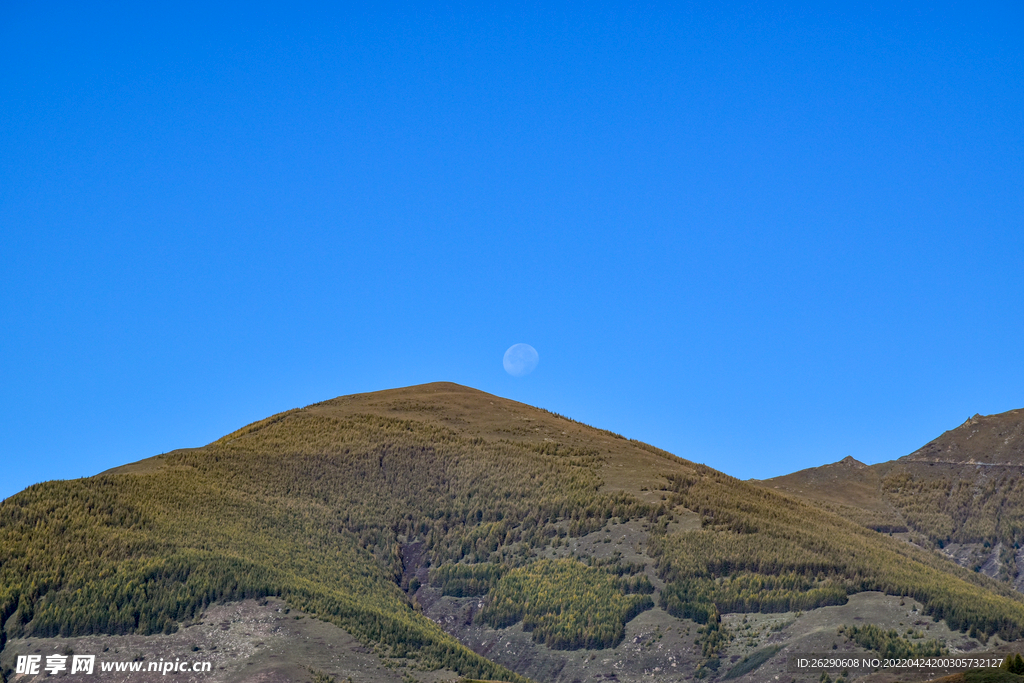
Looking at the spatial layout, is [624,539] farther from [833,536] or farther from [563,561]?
[833,536]

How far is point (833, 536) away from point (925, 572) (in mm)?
8725

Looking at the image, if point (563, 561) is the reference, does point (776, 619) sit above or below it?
below

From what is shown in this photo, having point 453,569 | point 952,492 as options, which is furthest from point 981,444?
point 453,569

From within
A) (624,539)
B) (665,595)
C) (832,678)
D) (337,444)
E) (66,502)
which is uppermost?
(337,444)

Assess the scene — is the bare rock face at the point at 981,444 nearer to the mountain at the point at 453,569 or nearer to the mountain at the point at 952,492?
the mountain at the point at 952,492

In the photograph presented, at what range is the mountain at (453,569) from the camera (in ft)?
212

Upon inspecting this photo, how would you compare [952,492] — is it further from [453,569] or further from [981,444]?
[453,569]

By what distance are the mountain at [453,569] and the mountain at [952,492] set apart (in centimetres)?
1502

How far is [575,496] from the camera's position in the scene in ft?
304

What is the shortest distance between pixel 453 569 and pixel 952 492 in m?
74.7

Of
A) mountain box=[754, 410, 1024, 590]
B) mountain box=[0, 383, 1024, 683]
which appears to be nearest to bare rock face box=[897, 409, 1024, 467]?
mountain box=[754, 410, 1024, 590]

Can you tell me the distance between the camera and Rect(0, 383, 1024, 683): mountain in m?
64.8

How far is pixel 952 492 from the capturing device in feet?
416

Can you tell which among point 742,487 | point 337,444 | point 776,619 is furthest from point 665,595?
point 337,444
